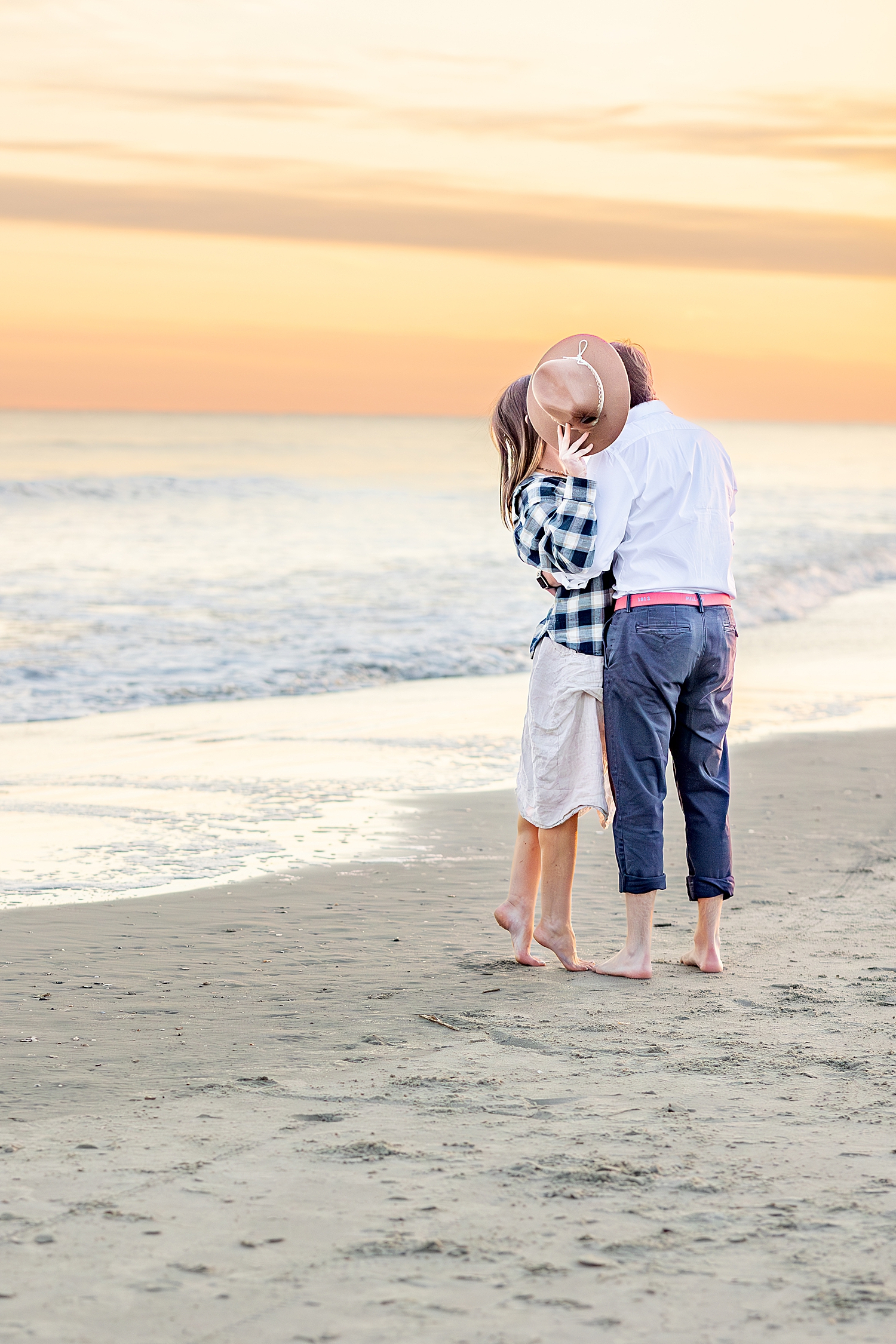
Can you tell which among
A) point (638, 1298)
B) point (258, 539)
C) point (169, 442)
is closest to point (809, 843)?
point (638, 1298)

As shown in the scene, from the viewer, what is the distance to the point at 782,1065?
3.38 m

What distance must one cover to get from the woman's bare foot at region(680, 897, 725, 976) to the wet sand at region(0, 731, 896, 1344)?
5cm

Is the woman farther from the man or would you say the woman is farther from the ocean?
the ocean

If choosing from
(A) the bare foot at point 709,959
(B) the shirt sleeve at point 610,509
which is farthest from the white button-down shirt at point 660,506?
(A) the bare foot at point 709,959

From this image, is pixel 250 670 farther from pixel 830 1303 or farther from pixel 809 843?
pixel 830 1303

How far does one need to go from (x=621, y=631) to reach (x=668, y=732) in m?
0.32

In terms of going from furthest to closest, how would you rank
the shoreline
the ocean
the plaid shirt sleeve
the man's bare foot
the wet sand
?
the ocean < the shoreline < the man's bare foot < the plaid shirt sleeve < the wet sand

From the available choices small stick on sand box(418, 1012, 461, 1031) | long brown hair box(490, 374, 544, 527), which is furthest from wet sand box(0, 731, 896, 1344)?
long brown hair box(490, 374, 544, 527)

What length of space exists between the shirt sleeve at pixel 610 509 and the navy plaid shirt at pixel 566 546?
0.9 inches

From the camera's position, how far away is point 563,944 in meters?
4.23

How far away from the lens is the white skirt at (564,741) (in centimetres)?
413

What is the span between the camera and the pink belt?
3.96m

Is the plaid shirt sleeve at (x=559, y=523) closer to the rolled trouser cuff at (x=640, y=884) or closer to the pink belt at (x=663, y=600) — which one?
the pink belt at (x=663, y=600)

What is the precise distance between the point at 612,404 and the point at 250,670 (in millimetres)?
7629
